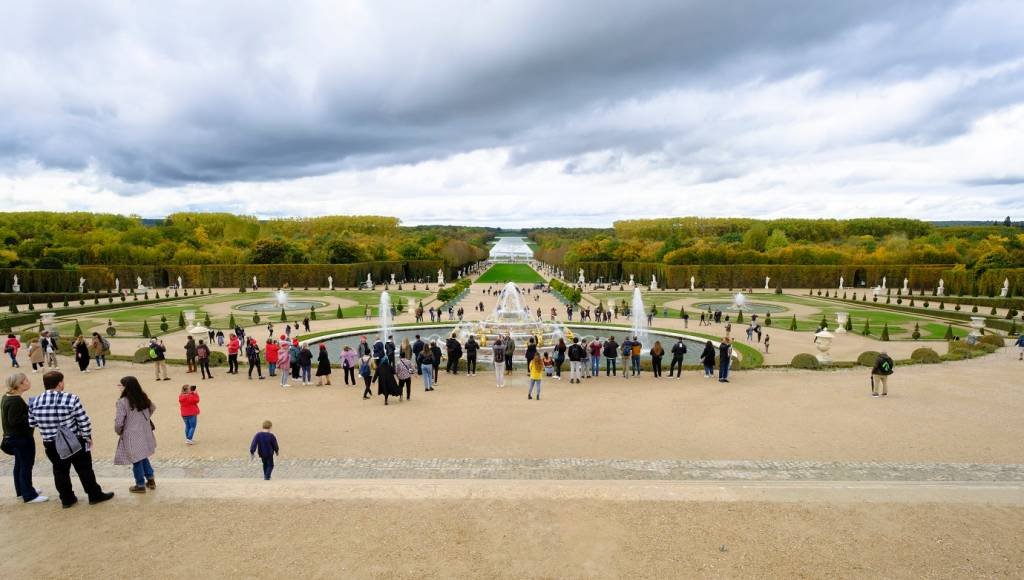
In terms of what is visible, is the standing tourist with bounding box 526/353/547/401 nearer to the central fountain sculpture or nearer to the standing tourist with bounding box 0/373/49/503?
the standing tourist with bounding box 0/373/49/503

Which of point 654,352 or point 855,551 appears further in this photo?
point 654,352

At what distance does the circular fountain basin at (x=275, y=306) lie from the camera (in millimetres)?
42250

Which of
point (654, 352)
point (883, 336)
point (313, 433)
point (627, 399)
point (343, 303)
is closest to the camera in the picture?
point (313, 433)

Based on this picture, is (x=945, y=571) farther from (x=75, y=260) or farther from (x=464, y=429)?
(x=75, y=260)

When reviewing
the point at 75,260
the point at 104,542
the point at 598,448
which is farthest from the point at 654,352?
the point at 75,260

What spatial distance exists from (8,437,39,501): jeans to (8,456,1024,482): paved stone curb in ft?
5.29

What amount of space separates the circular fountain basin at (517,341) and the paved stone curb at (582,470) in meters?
11.3

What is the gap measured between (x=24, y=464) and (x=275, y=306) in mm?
40290

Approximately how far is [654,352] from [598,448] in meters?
6.78

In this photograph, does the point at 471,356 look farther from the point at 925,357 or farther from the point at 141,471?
the point at 925,357

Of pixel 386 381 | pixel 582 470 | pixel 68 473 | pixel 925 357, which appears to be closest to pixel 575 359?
pixel 386 381

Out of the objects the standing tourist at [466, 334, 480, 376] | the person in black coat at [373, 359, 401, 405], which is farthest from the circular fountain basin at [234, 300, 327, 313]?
the person in black coat at [373, 359, 401, 405]

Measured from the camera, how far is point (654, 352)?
1593cm

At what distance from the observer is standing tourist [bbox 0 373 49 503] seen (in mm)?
6129
